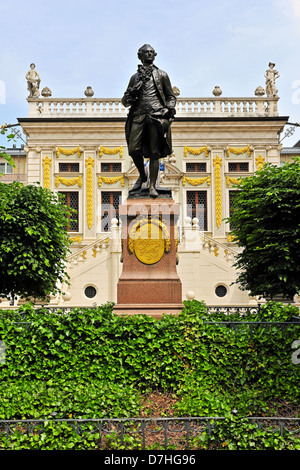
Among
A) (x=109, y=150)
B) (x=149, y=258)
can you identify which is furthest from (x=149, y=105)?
(x=109, y=150)

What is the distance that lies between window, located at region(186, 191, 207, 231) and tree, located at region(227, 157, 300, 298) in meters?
15.4

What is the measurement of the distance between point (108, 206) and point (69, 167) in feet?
→ 12.1

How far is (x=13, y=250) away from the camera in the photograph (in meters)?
15.9

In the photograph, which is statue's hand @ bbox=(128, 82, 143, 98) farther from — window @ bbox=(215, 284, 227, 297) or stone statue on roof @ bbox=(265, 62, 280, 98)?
stone statue on roof @ bbox=(265, 62, 280, 98)

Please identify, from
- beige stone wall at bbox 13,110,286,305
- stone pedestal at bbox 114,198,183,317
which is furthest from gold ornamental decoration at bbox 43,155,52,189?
stone pedestal at bbox 114,198,183,317

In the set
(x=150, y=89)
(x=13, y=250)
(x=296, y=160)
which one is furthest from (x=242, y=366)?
(x=296, y=160)

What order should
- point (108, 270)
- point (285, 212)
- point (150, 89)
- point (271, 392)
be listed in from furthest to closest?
point (108, 270), point (285, 212), point (150, 89), point (271, 392)

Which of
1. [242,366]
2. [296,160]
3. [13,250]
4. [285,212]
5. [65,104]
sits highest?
[65,104]

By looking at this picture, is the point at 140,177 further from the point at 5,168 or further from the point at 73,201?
the point at 5,168

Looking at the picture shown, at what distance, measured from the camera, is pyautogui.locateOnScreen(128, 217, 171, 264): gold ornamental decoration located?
956cm

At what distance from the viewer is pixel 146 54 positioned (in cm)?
995
